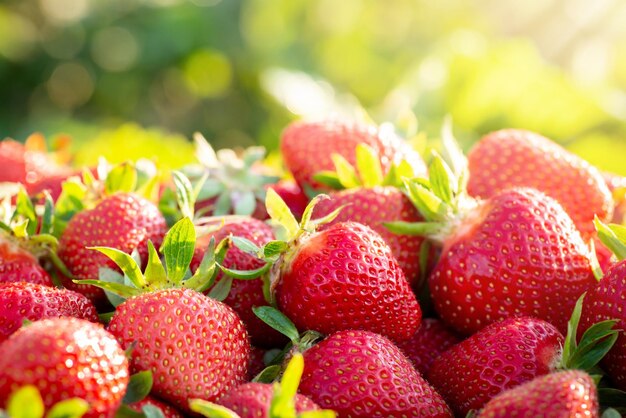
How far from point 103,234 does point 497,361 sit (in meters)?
0.57

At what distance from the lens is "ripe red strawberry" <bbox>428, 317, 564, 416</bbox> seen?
3.13 feet

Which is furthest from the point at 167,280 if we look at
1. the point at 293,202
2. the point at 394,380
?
the point at 293,202

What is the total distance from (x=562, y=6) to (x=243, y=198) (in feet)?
12.1

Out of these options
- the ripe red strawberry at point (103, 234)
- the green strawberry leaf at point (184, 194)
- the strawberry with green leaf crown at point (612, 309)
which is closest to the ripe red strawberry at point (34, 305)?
the ripe red strawberry at point (103, 234)

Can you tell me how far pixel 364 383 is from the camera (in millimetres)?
928

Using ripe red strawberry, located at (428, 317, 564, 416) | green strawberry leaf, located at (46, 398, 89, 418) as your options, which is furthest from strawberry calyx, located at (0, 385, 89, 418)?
ripe red strawberry, located at (428, 317, 564, 416)

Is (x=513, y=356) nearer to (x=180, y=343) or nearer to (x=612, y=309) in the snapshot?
(x=612, y=309)

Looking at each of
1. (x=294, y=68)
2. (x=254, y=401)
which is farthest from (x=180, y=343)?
(x=294, y=68)

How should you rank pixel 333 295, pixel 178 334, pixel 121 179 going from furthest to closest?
pixel 121 179 < pixel 333 295 < pixel 178 334

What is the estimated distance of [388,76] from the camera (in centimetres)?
385

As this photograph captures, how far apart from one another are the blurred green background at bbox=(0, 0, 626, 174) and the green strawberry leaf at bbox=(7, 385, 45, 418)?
1621 mm

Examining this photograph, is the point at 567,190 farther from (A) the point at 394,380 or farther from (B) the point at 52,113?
(B) the point at 52,113

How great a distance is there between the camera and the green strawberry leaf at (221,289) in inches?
41.4

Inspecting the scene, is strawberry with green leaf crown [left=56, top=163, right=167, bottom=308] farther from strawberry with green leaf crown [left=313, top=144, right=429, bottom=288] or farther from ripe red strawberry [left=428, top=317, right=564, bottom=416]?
ripe red strawberry [left=428, top=317, right=564, bottom=416]
